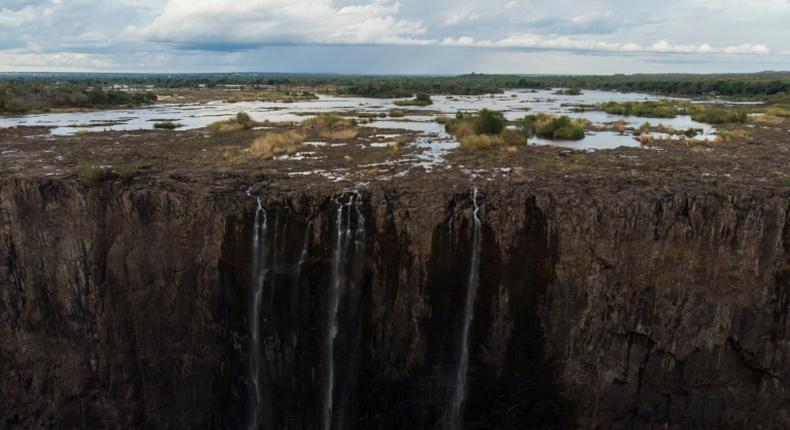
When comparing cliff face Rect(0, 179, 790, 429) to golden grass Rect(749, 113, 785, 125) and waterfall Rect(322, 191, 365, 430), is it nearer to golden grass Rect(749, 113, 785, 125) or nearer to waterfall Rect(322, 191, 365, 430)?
waterfall Rect(322, 191, 365, 430)

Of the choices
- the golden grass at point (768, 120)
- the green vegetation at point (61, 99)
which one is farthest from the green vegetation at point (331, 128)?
the green vegetation at point (61, 99)

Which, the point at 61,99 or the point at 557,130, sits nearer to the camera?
the point at 557,130

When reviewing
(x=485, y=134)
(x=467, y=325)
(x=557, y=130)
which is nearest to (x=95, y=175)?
(x=467, y=325)

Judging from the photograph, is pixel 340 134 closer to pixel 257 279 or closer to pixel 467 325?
pixel 257 279

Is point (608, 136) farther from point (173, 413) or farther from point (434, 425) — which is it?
point (173, 413)

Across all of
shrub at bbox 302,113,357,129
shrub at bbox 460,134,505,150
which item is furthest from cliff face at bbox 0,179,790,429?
shrub at bbox 302,113,357,129
